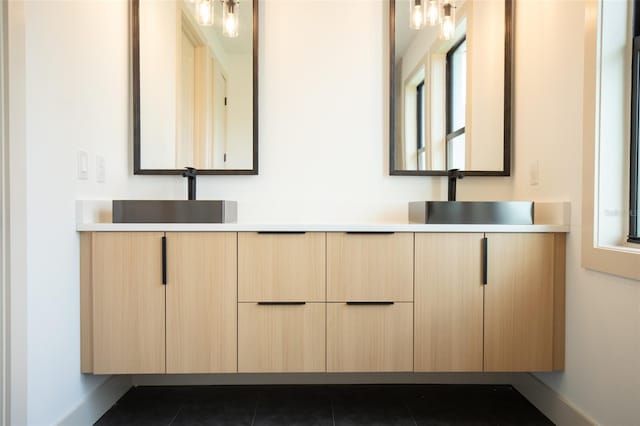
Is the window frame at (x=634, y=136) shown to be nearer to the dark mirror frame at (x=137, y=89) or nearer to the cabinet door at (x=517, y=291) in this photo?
the cabinet door at (x=517, y=291)

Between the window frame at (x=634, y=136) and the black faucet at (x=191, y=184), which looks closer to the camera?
the window frame at (x=634, y=136)

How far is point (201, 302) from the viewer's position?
1704 mm

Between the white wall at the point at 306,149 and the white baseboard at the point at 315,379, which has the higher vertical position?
the white wall at the point at 306,149

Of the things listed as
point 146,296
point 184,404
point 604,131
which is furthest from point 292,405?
point 604,131

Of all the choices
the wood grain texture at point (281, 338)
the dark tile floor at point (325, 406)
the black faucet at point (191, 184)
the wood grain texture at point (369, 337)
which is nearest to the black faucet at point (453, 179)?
the wood grain texture at point (369, 337)

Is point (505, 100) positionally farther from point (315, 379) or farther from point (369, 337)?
point (315, 379)

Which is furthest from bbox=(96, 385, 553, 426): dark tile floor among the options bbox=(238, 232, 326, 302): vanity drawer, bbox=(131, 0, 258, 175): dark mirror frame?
bbox=(131, 0, 258, 175): dark mirror frame

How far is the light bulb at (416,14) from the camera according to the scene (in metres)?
2.15

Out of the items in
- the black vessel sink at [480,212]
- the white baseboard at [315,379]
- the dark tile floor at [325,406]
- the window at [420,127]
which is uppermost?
the window at [420,127]

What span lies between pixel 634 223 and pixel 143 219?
6.50 ft

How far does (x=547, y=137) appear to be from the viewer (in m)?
1.85

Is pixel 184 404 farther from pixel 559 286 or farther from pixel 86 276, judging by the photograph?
pixel 559 286

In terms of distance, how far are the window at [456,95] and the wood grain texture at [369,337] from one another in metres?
0.92

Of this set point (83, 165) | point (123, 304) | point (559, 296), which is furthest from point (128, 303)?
point (559, 296)
